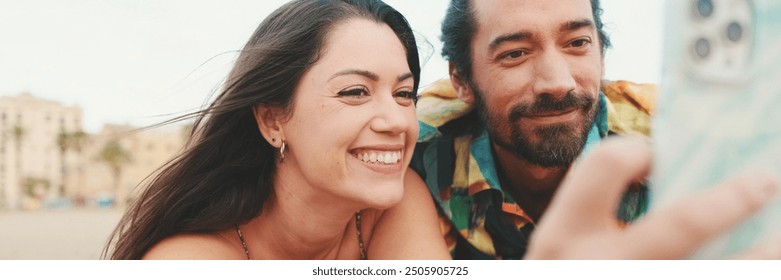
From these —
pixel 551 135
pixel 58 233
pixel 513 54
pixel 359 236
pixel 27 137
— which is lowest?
pixel 58 233

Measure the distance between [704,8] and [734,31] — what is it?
0.05 meters

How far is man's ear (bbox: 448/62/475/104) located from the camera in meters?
2.34

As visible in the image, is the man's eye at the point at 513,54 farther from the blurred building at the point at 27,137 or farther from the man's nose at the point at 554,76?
the blurred building at the point at 27,137

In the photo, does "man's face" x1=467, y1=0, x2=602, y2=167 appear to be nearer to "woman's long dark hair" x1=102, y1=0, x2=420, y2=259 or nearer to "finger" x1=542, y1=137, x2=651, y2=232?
"woman's long dark hair" x1=102, y1=0, x2=420, y2=259

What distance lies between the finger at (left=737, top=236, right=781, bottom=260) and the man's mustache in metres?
1.15

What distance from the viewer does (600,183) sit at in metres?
0.75

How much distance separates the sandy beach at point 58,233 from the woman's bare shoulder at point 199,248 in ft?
15.8

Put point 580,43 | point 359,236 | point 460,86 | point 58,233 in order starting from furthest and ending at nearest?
point 58,233 < point 460,86 < point 359,236 < point 580,43

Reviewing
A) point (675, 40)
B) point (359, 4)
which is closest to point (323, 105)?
point (359, 4)

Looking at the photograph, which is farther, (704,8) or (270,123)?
(270,123)

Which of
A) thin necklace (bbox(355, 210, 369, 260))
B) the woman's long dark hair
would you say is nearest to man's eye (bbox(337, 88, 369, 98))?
the woman's long dark hair

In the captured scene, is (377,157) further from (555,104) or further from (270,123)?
(555,104)

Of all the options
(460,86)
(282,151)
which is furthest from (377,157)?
(460,86)
